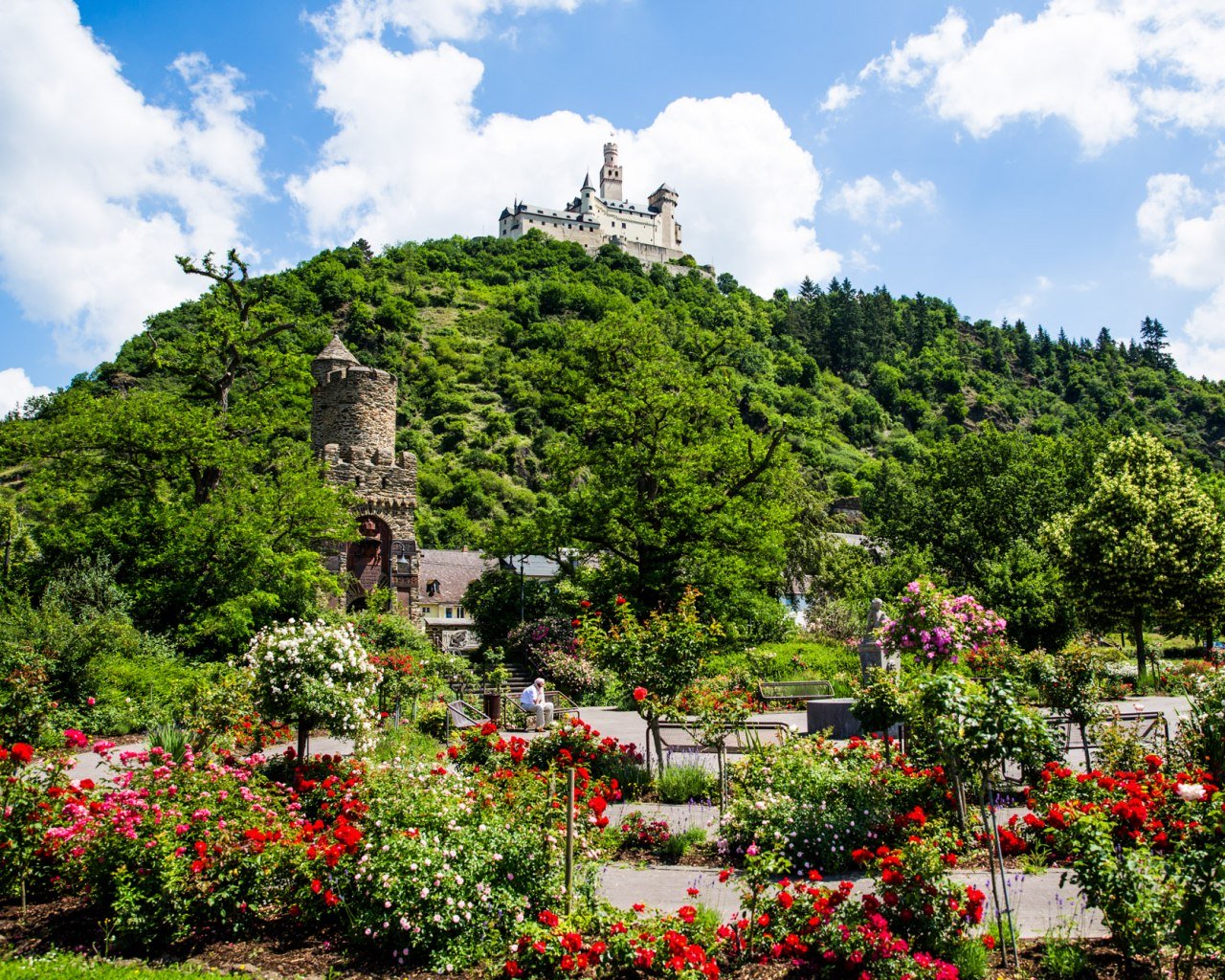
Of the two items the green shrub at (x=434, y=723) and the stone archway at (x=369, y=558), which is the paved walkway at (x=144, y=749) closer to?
the green shrub at (x=434, y=723)

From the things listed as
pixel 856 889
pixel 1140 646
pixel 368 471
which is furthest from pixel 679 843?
pixel 1140 646

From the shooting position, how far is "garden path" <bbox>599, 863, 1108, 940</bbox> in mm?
6418

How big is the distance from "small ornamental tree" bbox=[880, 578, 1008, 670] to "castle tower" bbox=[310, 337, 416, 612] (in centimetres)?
1976

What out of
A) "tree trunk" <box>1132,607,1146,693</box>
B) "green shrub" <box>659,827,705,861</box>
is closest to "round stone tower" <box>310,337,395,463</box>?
"green shrub" <box>659,827,705,861</box>

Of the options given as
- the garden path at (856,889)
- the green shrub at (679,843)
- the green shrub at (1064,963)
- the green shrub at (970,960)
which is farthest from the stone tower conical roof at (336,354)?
the green shrub at (1064,963)

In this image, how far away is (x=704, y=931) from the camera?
5.73 m

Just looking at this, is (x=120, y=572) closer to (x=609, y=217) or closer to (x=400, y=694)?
(x=400, y=694)

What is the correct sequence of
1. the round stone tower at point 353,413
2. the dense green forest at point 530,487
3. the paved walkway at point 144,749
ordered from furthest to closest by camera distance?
the round stone tower at point 353,413, the dense green forest at point 530,487, the paved walkway at point 144,749

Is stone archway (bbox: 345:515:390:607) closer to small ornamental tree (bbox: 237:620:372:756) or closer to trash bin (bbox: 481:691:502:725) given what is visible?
trash bin (bbox: 481:691:502:725)

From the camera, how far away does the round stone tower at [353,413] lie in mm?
28781

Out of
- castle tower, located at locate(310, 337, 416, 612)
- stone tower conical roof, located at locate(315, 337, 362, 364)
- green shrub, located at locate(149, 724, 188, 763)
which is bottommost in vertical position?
green shrub, located at locate(149, 724, 188, 763)

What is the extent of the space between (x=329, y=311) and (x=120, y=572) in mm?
79907

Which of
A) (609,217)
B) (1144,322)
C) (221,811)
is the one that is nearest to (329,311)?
(609,217)

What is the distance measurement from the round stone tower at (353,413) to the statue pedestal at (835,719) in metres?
19.2
